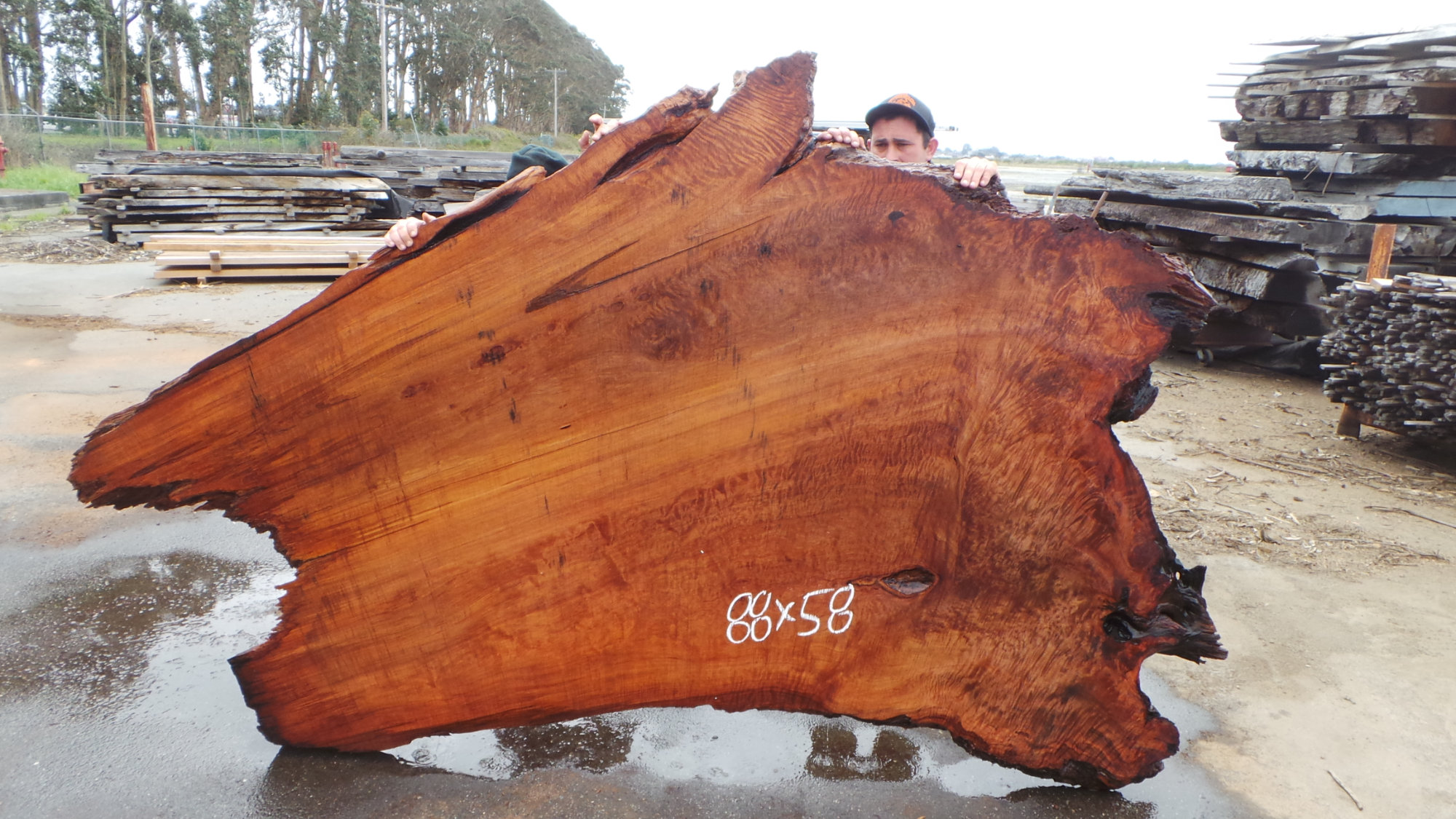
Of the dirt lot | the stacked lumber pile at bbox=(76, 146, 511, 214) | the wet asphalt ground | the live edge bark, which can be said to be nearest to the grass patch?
the stacked lumber pile at bbox=(76, 146, 511, 214)

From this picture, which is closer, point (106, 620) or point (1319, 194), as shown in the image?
point (106, 620)

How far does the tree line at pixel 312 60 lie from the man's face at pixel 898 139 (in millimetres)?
36276

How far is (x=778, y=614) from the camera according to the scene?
6.91ft

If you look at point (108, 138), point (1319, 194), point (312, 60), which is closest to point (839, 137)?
point (1319, 194)

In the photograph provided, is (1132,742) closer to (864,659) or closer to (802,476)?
(864,659)

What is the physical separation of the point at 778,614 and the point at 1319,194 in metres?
8.89

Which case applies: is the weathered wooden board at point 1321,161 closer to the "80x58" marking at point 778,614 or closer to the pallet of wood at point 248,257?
the "80x58" marking at point 778,614

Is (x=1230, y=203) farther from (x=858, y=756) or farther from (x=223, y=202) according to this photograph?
(x=223, y=202)

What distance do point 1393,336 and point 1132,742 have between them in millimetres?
4458

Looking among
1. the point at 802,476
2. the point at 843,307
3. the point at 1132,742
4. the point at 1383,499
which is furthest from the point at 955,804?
the point at 1383,499

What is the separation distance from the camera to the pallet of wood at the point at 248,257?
9.71m

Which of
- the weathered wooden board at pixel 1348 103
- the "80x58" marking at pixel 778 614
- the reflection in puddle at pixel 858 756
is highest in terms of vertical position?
the weathered wooden board at pixel 1348 103

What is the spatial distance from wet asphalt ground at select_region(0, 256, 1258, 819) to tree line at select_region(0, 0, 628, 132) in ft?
116

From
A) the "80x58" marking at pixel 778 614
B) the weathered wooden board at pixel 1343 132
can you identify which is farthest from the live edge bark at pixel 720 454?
the weathered wooden board at pixel 1343 132
